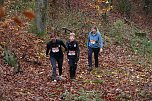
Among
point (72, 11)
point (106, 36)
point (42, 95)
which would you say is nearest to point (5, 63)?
point (42, 95)

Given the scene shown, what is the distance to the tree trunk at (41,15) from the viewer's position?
19.3m

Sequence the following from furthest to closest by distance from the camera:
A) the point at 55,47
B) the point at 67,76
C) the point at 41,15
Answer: the point at 41,15 < the point at 67,76 < the point at 55,47

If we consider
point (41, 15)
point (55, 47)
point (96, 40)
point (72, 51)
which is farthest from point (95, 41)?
point (41, 15)

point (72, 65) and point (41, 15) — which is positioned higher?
point (41, 15)

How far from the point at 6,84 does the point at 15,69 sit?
1930 millimetres

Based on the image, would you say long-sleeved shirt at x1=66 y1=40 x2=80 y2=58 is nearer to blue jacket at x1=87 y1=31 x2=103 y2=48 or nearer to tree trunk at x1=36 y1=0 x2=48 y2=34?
blue jacket at x1=87 y1=31 x2=103 y2=48

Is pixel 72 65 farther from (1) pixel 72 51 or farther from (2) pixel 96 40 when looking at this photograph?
(2) pixel 96 40

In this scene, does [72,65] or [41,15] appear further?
[41,15]

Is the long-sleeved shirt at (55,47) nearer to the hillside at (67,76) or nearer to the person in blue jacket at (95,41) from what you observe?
the hillside at (67,76)

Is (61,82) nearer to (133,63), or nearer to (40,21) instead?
(133,63)

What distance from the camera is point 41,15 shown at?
1947cm

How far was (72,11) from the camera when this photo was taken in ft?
91.0

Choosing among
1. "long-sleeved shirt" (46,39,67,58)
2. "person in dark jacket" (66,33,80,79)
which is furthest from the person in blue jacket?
"long-sleeved shirt" (46,39,67,58)

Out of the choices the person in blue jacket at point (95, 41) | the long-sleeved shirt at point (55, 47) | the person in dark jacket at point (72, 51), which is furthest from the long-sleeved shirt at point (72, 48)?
the person in blue jacket at point (95, 41)
